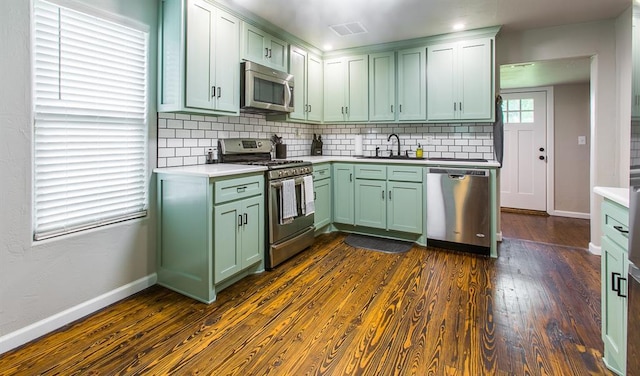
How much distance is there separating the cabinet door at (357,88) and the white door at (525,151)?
298cm

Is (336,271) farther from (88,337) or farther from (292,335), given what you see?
(88,337)

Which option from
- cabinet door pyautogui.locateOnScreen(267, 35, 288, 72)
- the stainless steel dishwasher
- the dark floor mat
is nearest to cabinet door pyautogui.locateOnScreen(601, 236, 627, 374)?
the stainless steel dishwasher

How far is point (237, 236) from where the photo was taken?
8.79ft

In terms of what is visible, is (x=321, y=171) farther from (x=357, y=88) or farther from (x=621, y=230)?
(x=621, y=230)

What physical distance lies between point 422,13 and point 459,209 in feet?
6.44

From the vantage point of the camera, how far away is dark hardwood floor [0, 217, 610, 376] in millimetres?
1742

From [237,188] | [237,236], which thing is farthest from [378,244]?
[237,188]

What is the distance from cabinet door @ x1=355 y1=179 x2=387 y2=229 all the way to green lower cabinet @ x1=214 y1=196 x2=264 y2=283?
1526 mm

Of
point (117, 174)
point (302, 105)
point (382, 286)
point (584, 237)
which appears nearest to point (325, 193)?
point (302, 105)

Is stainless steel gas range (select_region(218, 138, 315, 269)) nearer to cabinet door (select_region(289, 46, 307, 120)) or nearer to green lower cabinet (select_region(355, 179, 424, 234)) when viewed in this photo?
cabinet door (select_region(289, 46, 307, 120))

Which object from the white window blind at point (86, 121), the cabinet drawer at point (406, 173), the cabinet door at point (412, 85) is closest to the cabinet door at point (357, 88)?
the cabinet door at point (412, 85)

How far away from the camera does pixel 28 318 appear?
198cm

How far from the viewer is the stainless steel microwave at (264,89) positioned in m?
3.16

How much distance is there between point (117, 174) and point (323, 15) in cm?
232
